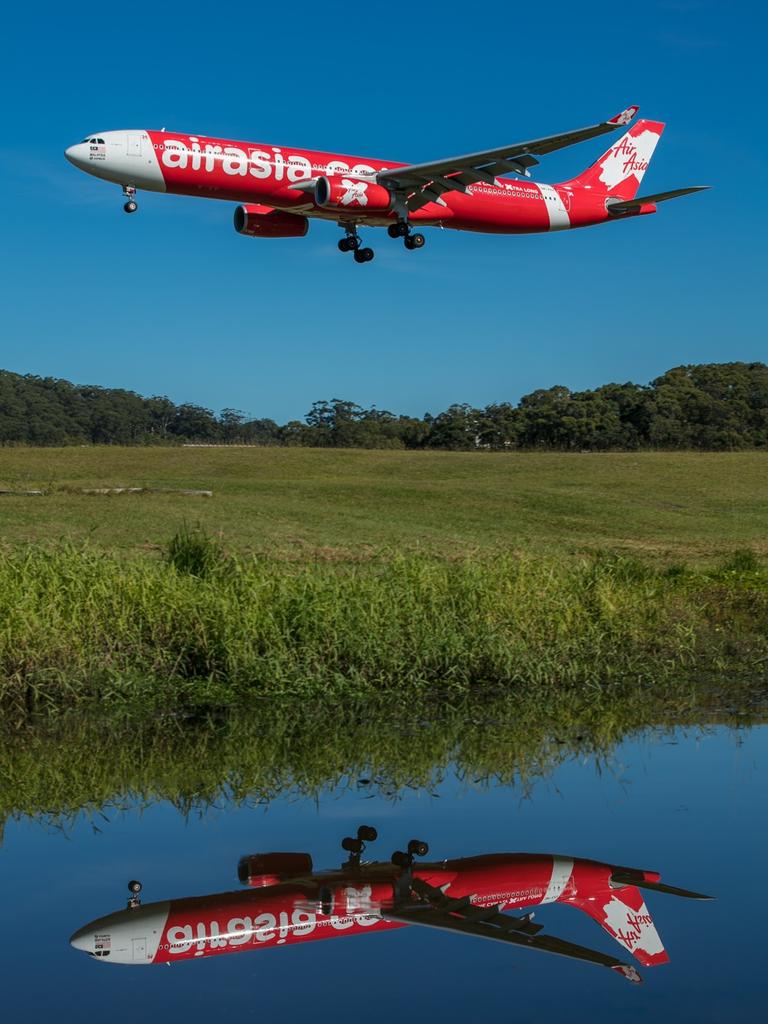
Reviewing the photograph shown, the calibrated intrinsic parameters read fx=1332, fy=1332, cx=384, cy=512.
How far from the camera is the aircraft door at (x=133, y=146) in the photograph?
2589 cm

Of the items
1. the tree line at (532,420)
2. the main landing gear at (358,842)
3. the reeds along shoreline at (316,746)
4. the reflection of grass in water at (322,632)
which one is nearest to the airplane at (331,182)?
the reflection of grass in water at (322,632)

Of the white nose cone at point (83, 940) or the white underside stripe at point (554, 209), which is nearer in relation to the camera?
the white nose cone at point (83, 940)

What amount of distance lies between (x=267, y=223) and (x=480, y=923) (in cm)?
2450

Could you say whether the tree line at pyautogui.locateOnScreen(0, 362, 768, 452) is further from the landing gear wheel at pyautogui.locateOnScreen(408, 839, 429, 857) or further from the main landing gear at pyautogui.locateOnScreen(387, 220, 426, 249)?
the landing gear wheel at pyautogui.locateOnScreen(408, 839, 429, 857)

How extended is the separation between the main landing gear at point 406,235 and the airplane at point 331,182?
0.02 m

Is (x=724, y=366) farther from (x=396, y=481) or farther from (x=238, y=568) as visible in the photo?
(x=238, y=568)

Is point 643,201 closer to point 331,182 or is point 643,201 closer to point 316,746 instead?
point 331,182

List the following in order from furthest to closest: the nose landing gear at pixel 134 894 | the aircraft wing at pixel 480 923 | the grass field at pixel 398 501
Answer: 1. the grass field at pixel 398 501
2. the nose landing gear at pixel 134 894
3. the aircraft wing at pixel 480 923

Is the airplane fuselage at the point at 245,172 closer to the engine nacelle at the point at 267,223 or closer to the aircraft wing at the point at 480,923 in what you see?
the engine nacelle at the point at 267,223

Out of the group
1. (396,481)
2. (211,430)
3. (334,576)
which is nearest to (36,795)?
(334,576)

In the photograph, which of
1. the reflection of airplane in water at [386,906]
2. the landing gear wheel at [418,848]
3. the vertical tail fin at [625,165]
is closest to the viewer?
the reflection of airplane in water at [386,906]

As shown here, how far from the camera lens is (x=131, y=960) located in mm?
6465

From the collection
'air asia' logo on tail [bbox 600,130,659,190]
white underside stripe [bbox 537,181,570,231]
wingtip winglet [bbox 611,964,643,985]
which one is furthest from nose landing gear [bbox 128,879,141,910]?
'air asia' logo on tail [bbox 600,130,659,190]

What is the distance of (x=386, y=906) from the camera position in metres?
7.23
